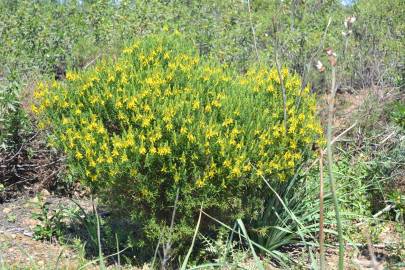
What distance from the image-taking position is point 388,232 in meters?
5.24

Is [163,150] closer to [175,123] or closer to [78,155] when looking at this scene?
[175,123]

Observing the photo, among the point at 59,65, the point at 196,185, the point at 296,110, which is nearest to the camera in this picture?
the point at 196,185

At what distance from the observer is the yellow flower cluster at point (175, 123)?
3828 millimetres

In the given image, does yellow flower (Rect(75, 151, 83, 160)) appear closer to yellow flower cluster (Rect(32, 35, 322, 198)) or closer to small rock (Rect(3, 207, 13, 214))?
yellow flower cluster (Rect(32, 35, 322, 198))

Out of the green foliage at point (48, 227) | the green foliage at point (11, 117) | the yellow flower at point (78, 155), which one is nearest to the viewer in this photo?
the yellow flower at point (78, 155)

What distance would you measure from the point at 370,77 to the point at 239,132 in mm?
4301

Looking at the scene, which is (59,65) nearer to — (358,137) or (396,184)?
(358,137)

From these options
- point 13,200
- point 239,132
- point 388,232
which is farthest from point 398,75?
point 13,200

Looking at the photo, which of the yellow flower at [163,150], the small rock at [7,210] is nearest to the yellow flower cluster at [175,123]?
the yellow flower at [163,150]

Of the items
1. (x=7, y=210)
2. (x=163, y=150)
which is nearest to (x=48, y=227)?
(x=7, y=210)

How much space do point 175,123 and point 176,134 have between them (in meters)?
0.09

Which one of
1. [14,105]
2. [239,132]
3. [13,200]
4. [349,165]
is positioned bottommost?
[13,200]

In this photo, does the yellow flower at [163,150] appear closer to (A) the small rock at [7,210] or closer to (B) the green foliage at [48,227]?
(B) the green foliage at [48,227]

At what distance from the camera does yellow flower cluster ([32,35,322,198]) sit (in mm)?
3828
